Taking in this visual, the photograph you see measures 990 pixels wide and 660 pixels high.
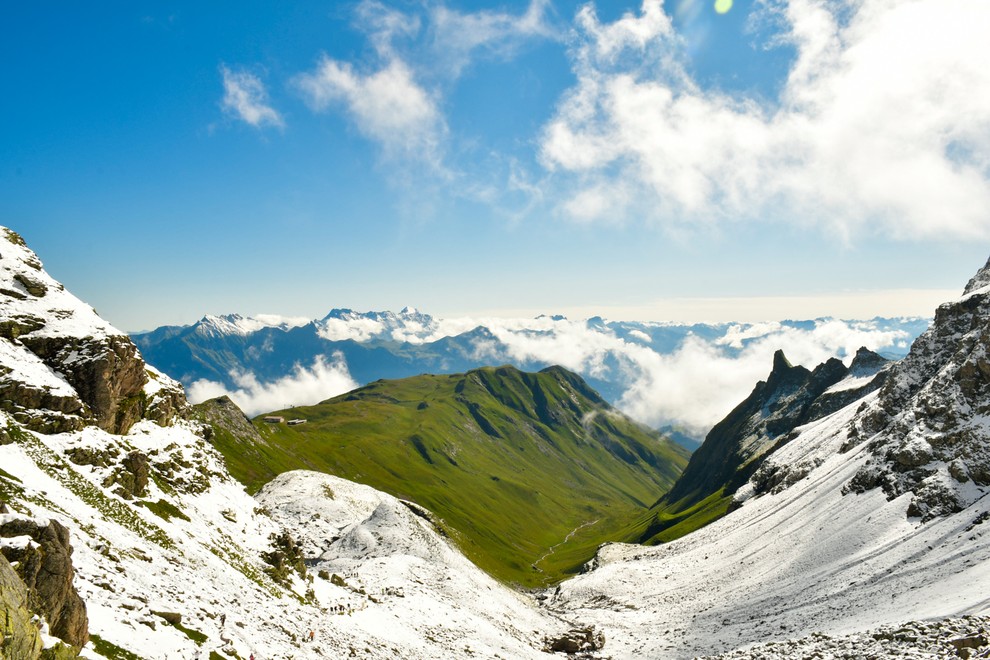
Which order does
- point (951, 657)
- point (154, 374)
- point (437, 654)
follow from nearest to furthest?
point (951, 657) < point (437, 654) < point (154, 374)

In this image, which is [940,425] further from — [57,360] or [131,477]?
[57,360]

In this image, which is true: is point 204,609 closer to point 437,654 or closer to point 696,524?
point 437,654

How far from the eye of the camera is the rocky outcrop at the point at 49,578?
19.8 m

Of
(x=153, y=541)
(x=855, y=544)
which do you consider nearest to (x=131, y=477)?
(x=153, y=541)

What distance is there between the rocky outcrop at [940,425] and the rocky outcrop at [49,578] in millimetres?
84642

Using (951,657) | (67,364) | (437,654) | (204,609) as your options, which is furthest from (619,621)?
(67,364)

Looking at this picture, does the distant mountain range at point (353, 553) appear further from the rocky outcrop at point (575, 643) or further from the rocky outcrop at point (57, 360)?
the rocky outcrop at point (575, 643)

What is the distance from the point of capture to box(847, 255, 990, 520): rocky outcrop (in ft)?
224

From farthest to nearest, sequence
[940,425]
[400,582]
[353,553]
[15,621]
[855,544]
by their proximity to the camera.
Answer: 1. [940,425]
2. [353,553]
3. [855,544]
4. [400,582]
5. [15,621]

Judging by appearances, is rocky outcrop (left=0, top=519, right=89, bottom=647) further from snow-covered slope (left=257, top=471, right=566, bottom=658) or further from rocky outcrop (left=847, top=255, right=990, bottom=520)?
rocky outcrop (left=847, top=255, right=990, bottom=520)

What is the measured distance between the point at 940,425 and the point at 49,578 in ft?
337

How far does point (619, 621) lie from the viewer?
8081 centimetres

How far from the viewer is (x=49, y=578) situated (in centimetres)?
2056

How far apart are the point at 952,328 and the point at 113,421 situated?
136 metres
